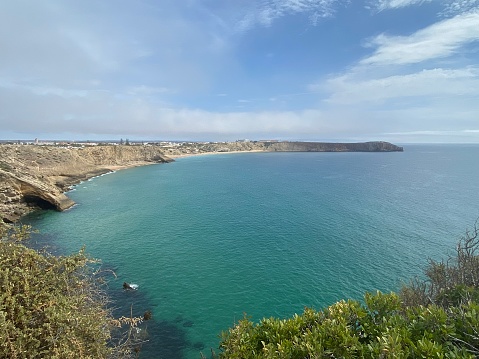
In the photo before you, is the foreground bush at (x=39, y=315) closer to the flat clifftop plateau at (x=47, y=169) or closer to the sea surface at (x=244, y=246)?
the flat clifftop plateau at (x=47, y=169)

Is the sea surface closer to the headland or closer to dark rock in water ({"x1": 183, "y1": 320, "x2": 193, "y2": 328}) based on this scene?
dark rock in water ({"x1": 183, "y1": 320, "x2": 193, "y2": 328})

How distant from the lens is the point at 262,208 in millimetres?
53000

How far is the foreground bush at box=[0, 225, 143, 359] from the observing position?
816 cm

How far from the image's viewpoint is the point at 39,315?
9.04 m

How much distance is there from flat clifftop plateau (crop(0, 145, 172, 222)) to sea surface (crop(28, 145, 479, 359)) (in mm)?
4094

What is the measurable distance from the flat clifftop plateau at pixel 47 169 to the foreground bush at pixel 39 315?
4452mm

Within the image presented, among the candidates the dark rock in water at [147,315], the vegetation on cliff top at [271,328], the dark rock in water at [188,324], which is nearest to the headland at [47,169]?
the dark rock in water at [147,315]

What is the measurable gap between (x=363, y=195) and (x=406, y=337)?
199 feet

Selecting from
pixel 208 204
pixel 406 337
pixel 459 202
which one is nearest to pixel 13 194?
pixel 208 204

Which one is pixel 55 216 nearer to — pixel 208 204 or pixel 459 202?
pixel 208 204

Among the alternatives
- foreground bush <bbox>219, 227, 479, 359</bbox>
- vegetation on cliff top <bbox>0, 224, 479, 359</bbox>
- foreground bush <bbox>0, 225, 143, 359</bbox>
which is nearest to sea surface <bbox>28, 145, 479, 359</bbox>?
foreground bush <bbox>0, 225, 143, 359</bbox>

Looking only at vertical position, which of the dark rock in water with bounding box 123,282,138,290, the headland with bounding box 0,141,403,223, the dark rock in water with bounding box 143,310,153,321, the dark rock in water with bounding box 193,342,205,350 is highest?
the headland with bounding box 0,141,403,223

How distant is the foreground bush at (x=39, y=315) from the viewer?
26.8 ft

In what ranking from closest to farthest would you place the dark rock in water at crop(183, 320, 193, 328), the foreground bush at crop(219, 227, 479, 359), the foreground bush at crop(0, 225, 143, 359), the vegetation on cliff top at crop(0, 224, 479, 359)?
the foreground bush at crop(219, 227, 479, 359) < the vegetation on cliff top at crop(0, 224, 479, 359) < the foreground bush at crop(0, 225, 143, 359) < the dark rock in water at crop(183, 320, 193, 328)
